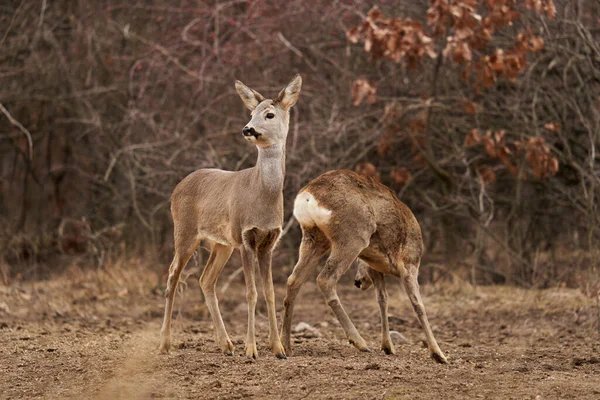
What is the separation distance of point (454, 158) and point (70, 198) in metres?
7.47

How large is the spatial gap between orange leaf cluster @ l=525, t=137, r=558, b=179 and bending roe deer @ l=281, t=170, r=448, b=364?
403 centimetres

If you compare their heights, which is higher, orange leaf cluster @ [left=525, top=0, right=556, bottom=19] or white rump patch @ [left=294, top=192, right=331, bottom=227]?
orange leaf cluster @ [left=525, top=0, right=556, bottom=19]

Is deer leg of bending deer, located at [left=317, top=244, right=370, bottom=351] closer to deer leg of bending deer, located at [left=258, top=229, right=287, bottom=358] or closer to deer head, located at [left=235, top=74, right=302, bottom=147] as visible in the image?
deer leg of bending deer, located at [left=258, top=229, right=287, bottom=358]

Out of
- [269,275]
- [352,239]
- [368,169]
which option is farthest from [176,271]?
[368,169]

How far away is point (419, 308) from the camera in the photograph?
726 cm

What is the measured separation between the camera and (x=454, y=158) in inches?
505

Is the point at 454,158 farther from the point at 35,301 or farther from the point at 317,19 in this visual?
the point at 35,301

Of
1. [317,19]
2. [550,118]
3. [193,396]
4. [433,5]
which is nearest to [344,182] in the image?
[193,396]

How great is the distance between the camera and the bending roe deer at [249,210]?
709 centimetres

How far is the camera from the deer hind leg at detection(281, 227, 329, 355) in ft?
24.0

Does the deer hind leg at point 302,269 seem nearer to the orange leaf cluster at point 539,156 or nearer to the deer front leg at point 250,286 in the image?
the deer front leg at point 250,286

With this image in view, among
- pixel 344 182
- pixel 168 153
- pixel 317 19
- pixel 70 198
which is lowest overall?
pixel 70 198

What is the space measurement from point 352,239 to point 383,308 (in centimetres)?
83

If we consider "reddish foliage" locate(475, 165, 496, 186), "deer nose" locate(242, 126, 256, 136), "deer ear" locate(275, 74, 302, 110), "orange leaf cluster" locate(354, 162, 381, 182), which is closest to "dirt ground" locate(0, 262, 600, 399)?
"reddish foliage" locate(475, 165, 496, 186)
